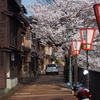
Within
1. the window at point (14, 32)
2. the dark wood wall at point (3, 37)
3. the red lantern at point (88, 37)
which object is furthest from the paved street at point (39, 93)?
the red lantern at point (88, 37)

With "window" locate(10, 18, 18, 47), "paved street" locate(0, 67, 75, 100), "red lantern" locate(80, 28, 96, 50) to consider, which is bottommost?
"paved street" locate(0, 67, 75, 100)

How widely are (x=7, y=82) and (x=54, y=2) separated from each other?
8.66 meters

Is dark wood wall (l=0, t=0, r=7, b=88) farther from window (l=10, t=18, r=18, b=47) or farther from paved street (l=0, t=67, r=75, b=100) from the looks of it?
window (l=10, t=18, r=18, b=47)

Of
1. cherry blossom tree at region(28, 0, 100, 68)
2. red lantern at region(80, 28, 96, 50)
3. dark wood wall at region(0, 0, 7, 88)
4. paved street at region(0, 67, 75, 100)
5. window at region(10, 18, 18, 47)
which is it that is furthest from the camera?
cherry blossom tree at region(28, 0, 100, 68)

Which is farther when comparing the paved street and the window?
the window

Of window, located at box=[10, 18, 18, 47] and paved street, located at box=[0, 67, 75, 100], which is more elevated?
window, located at box=[10, 18, 18, 47]

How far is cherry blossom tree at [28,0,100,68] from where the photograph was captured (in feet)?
60.2

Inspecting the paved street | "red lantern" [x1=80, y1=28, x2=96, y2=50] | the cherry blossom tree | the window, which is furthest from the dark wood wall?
"red lantern" [x1=80, y1=28, x2=96, y2=50]

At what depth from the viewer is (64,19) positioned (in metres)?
19.2

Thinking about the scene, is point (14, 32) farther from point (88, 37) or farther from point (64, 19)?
point (88, 37)

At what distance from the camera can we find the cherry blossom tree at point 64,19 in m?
18.4

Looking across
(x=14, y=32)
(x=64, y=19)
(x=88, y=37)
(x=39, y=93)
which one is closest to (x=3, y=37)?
(x=14, y=32)

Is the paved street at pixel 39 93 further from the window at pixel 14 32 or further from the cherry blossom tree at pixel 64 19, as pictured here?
the cherry blossom tree at pixel 64 19

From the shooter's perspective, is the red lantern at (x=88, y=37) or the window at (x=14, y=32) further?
the window at (x=14, y=32)
